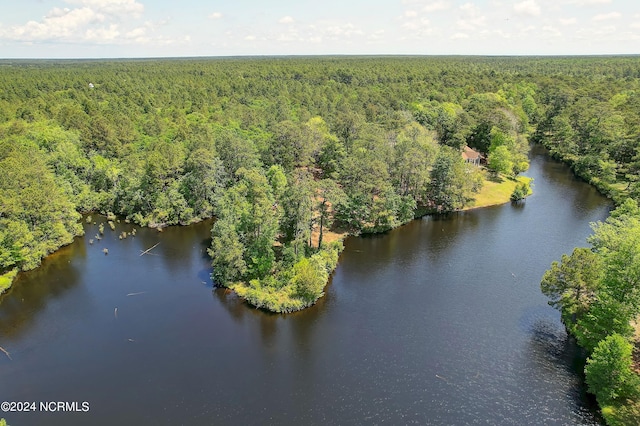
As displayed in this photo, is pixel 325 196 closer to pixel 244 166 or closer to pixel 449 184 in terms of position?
pixel 244 166

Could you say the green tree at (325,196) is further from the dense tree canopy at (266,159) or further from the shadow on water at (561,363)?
the shadow on water at (561,363)

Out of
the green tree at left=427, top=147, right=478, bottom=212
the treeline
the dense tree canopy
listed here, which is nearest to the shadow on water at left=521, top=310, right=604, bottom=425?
the treeline

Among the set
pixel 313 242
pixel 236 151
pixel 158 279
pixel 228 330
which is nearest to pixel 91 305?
pixel 158 279

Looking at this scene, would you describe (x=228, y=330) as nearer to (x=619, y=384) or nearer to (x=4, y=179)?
(x=619, y=384)

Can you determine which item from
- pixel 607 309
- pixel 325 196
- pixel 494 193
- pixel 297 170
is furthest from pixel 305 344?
pixel 494 193

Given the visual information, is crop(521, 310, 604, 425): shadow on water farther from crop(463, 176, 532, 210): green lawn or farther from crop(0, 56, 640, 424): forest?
crop(463, 176, 532, 210): green lawn

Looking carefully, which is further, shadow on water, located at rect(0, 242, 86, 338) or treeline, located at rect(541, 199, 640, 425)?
shadow on water, located at rect(0, 242, 86, 338)

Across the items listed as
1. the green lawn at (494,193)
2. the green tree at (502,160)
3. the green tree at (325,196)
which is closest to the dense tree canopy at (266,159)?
the green tree at (502,160)
